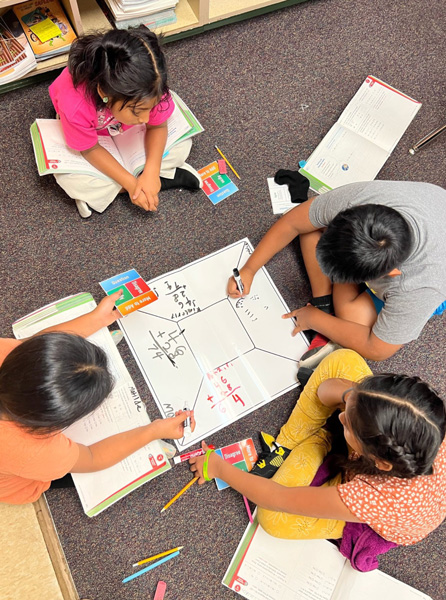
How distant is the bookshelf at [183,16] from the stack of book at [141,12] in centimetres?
3

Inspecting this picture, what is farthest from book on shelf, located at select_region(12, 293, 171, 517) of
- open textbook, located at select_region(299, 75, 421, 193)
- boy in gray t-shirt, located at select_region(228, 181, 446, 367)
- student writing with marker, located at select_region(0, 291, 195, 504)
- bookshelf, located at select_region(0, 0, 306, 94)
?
open textbook, located at select_region(299, 75, 421, 193)

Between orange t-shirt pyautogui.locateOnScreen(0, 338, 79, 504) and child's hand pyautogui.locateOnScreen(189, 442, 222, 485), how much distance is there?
338 mm

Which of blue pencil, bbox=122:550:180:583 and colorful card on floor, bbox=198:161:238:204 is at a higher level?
colorful card on floor, bbox=198:161:238:204

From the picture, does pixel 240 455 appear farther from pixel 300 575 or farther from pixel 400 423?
pixel 400 423

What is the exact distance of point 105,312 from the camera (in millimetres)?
1228

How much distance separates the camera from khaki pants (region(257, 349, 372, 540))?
3.89 ft

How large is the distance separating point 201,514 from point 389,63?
167cm

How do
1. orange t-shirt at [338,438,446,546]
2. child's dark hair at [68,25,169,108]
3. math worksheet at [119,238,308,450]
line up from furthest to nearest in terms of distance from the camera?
math worksheet at [119,238,308,450]
child's dark hair at [68,25,169,108]
orange t-shirt at [338,438,446,546]

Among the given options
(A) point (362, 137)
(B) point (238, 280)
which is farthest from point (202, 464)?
(A) point (362, 137)

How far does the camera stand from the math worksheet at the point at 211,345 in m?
1.33

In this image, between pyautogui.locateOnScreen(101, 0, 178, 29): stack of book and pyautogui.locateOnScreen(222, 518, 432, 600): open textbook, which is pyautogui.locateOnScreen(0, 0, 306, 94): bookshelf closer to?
pyautogui.locateOnScreen(101, 0, 178, 29): stack of book

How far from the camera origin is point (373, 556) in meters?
1.17

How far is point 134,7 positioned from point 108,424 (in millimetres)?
1193

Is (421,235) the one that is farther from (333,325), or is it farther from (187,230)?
(187,230)
